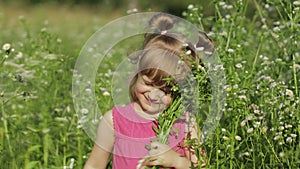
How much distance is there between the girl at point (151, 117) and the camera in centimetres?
236

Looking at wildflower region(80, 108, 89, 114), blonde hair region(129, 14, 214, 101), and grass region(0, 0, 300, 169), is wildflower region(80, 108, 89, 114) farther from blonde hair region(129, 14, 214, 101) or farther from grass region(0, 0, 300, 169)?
blonde hair region(129, 14, 214, 101)

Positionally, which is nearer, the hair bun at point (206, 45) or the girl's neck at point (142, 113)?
the girl's neck at point (142, 113)

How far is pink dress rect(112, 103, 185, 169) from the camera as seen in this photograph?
8.26 feet

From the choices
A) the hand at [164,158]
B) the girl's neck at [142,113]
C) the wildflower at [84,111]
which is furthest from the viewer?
the wildflower at [84,111]

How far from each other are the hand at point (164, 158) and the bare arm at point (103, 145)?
318mm

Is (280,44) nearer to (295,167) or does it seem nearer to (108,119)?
(295,167)

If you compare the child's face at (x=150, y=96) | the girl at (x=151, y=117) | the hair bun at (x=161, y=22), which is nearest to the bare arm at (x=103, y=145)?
the girl at (x=151, y=117)

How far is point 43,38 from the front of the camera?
400cm

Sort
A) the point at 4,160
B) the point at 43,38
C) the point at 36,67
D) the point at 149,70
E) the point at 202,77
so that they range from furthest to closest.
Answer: the point at 43,38 → the point at 36,67 → the point at 4,160 → the point at 149,70 → the point at 202,77

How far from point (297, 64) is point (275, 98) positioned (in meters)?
0.50

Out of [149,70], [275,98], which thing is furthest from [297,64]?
[149,70]

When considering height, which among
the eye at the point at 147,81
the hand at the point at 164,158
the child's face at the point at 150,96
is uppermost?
the eye at the point at 147,81

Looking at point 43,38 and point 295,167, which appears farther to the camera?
point 43,38

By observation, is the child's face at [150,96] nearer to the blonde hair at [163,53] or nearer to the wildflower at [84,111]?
the blonde hair at [163,53]
